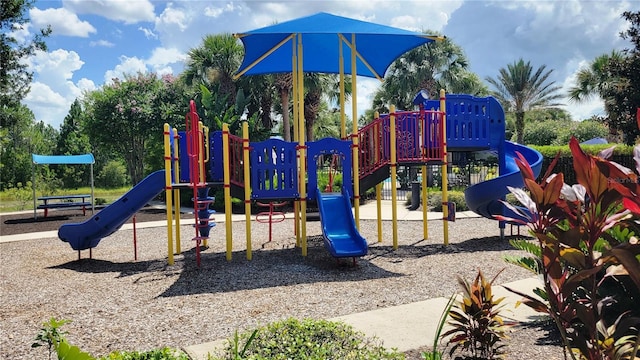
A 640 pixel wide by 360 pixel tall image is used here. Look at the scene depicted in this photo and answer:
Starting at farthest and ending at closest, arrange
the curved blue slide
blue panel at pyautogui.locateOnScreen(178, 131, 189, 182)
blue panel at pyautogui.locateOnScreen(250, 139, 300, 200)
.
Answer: the curved blue slide
blue panel at pyautogui.locateOnScreen(178, 131, 189, 182)
blue panel at pyautogui.locateOnScreen(250, 139, 300, 200)

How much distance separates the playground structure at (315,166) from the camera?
743 centimetres

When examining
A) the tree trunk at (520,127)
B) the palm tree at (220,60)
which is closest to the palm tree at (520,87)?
the tree trunk at (520,127)

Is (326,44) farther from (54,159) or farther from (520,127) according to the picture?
(520,127)

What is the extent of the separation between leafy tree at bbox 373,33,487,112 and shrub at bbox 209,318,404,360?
24161 millimetres

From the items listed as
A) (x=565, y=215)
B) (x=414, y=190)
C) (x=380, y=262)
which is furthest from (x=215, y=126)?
(x=565, y=215)

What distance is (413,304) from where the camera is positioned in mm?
4867

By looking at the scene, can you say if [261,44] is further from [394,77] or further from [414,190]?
[394,77]

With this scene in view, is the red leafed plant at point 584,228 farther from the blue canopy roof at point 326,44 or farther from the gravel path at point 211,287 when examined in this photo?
the blue canopy roof at point 326,44

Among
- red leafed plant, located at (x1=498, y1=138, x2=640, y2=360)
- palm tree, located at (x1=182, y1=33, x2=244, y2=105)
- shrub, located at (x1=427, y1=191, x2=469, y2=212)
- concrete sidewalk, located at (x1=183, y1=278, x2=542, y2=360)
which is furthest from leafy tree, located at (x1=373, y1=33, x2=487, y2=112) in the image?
red leafed plant, located at (x1=498, y1=138, x2=640, y2=360)

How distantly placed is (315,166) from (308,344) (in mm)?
5050

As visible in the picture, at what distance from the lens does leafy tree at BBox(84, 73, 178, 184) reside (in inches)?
997

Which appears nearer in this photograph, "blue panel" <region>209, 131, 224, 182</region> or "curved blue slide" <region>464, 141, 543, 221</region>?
"blue panel" <region>209, 131, 224, 182</region>

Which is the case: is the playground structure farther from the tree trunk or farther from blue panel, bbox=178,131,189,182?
the tree trunk

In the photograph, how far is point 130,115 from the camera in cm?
2559
